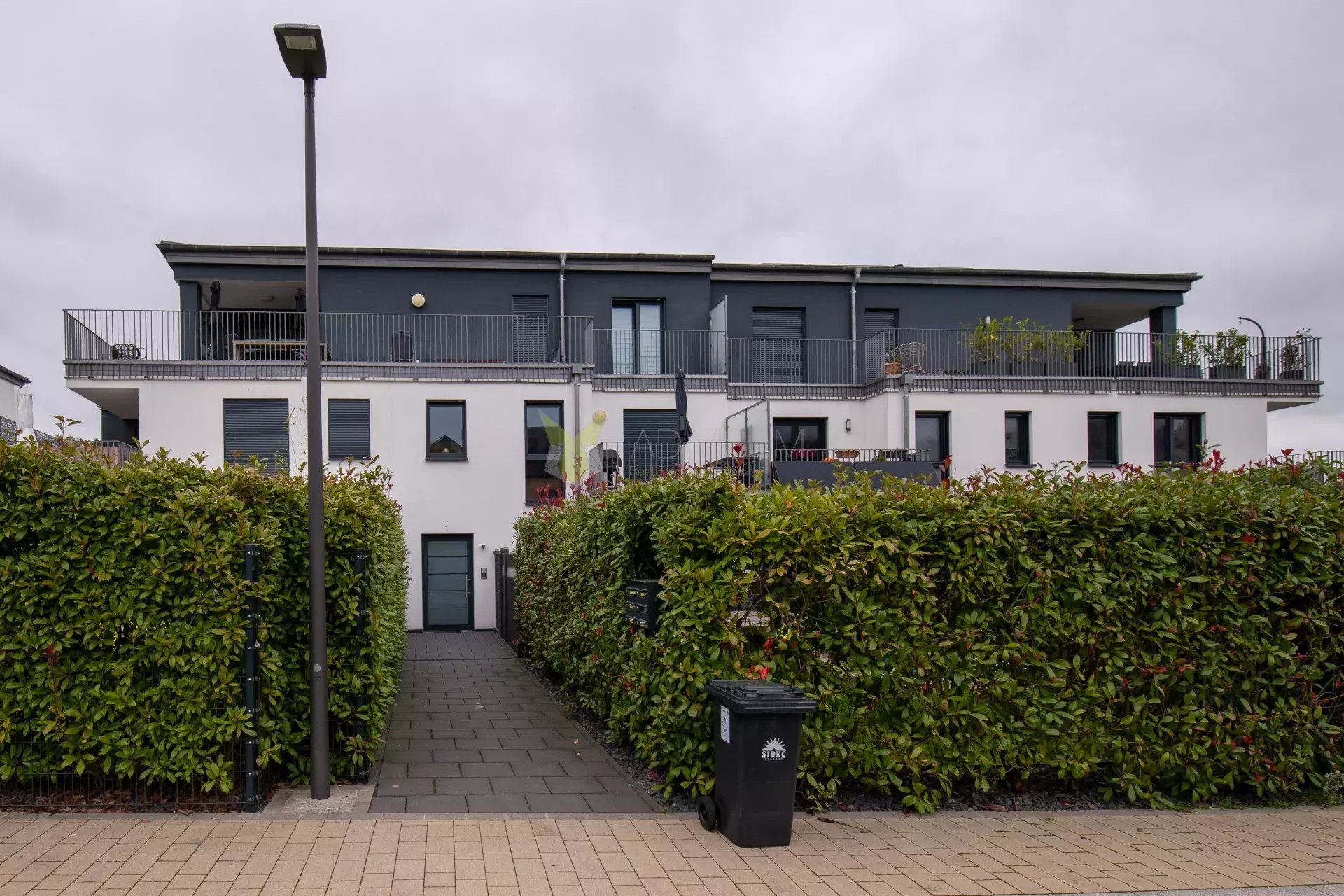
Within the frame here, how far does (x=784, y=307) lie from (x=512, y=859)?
21.2m

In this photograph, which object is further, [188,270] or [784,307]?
[784,307]

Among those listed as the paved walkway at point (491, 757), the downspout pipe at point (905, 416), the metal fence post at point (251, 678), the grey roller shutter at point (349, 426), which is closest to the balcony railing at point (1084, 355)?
the downspout pipe at point (905, 416)

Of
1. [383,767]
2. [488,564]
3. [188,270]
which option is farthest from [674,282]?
[383,767]

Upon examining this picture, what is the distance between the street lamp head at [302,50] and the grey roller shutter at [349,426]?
14420mm

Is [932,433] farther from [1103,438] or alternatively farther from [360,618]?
[360,618]

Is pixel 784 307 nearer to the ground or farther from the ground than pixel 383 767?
farther from the ground

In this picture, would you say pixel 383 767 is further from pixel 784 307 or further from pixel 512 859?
pixel 784 307

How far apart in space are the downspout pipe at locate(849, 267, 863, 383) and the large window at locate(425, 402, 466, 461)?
32.8 feet

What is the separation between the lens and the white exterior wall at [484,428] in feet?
66.8

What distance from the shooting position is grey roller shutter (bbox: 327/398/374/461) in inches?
814

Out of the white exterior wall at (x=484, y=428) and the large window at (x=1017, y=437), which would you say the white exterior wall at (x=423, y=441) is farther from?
the large window at (x=1017, y=437)

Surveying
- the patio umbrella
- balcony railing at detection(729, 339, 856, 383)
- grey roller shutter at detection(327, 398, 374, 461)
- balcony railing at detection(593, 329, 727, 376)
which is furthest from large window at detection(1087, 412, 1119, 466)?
grey roller shutter at detection(327, 398, 374, 461)

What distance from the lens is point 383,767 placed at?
7.76m

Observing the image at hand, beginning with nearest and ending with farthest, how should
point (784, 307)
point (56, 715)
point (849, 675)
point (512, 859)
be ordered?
point (512, 859) < point (56, 715) < point (849, 675) < point (784, 307)
